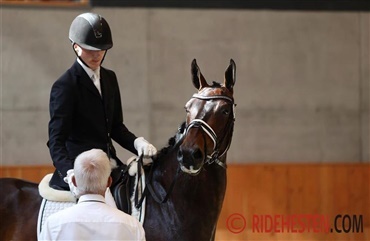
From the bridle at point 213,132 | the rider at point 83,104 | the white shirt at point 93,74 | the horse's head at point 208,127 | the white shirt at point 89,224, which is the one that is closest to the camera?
the white shirt at point 89,224

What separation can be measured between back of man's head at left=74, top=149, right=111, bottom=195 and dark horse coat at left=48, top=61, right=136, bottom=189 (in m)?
0.84

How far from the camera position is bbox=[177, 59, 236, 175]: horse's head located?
3.35 metres

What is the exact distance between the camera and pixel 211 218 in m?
3.50

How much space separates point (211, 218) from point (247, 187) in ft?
13.1

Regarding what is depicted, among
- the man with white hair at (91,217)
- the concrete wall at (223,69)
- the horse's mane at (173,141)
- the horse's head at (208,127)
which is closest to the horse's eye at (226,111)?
the horse's head at (208,127)

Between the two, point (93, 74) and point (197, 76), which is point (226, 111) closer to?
point (197, 76)

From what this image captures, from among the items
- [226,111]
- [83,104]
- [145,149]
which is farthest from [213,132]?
[83,104]

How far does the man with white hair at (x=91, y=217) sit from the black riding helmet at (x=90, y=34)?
105cm

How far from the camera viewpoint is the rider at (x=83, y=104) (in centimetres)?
356

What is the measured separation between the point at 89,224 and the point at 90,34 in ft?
4.17

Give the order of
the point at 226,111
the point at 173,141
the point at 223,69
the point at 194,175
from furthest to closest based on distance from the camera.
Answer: the point at 223,69 → the point at 173,141 → the point at 226,111 → the point at 194,175

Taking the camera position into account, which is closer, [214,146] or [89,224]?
[89,224]

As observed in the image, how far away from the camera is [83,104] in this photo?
3664mm

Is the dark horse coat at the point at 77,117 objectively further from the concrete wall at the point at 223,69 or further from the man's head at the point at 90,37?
the concrete wall at the point at 223,69
